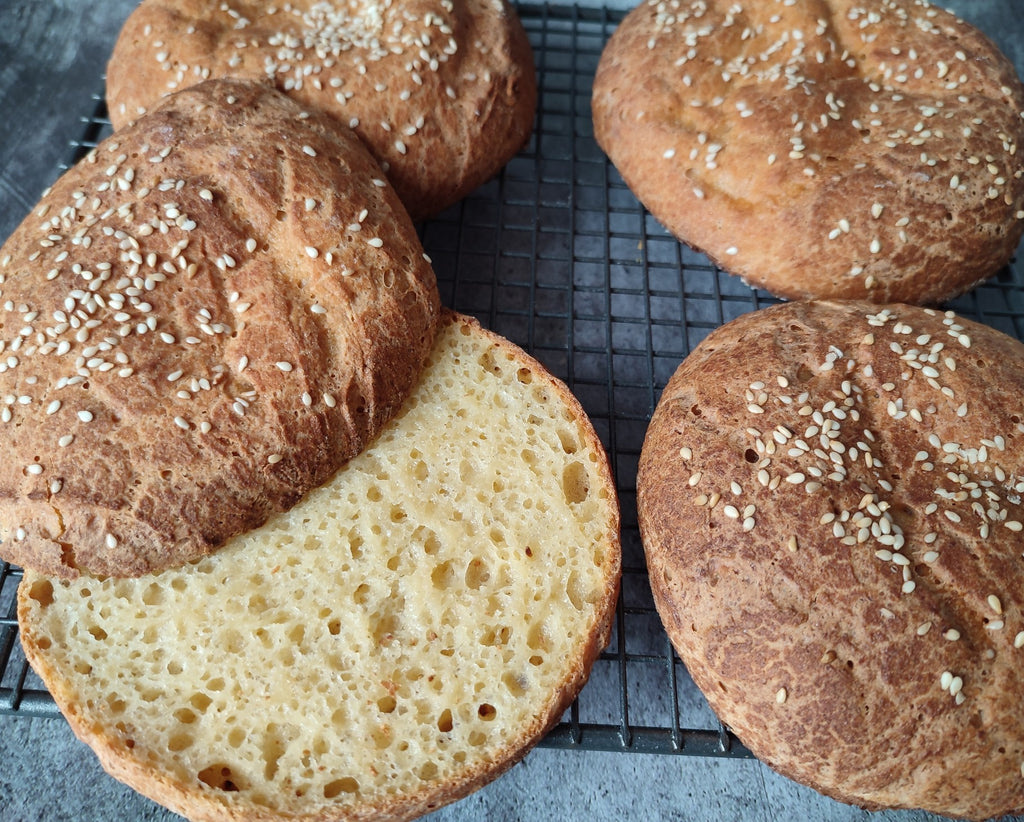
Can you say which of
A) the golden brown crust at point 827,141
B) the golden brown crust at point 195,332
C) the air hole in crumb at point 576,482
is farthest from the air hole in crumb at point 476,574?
the golden brown crust at point 827,141

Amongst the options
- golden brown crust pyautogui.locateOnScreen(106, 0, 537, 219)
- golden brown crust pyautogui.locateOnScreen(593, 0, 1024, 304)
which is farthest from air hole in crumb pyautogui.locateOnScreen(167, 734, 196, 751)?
golden brown crust pyautogui.locateOnScreen(593, 0, 1024, 304)

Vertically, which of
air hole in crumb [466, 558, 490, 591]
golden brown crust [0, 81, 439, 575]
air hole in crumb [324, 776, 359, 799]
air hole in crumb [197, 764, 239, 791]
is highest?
golden brown crust [0, 81, 439, 575]

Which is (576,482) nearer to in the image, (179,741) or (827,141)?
(179,741)

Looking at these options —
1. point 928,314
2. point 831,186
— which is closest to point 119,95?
point 831,186

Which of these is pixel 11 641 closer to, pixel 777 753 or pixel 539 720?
pixel 539 720

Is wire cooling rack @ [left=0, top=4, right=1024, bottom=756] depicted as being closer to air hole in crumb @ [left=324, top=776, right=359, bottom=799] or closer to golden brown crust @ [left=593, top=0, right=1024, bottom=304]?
golden brown crust @ [left=593, top=0, right=1024, bottom=304]
